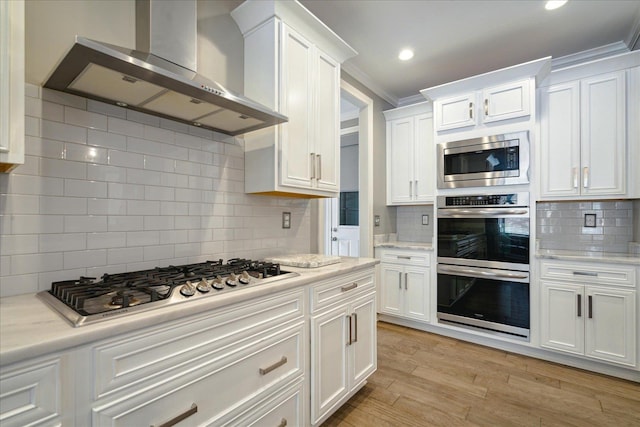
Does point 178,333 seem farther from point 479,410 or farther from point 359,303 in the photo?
point 479,410

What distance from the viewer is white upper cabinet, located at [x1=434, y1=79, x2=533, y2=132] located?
2.79 meters

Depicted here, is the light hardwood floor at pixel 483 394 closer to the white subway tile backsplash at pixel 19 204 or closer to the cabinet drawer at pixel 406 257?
the cabinet drawer at pixel 406 257

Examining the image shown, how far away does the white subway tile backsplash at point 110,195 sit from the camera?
4.02 feet

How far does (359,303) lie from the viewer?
2064 millimetres

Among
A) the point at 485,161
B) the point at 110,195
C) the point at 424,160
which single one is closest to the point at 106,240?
the point at 110,195

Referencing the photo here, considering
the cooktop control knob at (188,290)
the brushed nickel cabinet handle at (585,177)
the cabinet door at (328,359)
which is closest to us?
the cooktop control knob at (188,290)

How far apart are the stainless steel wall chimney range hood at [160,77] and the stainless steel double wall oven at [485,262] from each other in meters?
2.23

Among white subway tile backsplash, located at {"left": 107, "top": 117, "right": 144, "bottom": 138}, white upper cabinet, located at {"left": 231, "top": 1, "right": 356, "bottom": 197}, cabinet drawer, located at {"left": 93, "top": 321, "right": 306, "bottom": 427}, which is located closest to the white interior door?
white upper cabinet, located at {"left": 231, "top": 1, "right": 356, "bottom": 197}

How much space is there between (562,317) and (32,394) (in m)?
3.35

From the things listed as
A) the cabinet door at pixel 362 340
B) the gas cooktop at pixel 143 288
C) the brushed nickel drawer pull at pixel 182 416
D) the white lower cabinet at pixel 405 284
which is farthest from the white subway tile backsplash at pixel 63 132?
the white lower cabinet at pixel 405 284

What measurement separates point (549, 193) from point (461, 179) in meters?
0.75

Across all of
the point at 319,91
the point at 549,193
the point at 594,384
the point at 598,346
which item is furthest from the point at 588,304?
the point at 319,91

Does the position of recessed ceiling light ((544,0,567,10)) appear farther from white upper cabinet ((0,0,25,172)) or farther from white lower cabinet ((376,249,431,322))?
white upper cabinet ((0,0,25,172))

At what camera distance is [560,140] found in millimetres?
2781
